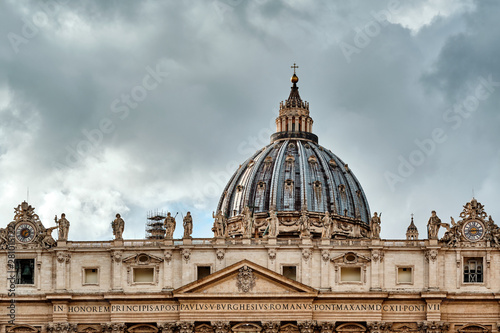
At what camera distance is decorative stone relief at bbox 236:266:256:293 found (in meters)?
130

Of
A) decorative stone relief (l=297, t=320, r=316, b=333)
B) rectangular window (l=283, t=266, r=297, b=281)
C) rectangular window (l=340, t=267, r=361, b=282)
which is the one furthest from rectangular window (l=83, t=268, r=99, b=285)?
rectangular window (l=340, t=267, r=361, b=282)

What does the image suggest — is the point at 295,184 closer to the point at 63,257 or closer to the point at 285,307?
the point at 285,307

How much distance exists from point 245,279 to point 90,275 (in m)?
15.2

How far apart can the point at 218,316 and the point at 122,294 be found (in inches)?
369

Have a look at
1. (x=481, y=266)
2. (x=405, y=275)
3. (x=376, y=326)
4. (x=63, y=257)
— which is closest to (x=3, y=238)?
(x=63, y=257)

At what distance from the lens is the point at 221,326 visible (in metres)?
129

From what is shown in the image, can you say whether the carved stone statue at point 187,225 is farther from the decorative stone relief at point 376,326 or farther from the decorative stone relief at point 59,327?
the decorative stone relief at point 376,326

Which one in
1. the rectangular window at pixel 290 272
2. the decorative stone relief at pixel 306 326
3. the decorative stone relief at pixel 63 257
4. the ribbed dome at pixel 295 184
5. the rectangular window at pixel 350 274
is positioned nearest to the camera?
the decorative stone relief at pixel 306 326

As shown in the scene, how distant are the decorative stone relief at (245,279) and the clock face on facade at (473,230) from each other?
20.8 metres

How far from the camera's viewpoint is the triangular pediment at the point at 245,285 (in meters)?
129

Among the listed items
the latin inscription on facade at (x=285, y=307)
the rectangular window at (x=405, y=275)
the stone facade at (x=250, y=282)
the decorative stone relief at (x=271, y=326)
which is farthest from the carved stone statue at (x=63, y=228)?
the rectangular window at (x=405, y=275)

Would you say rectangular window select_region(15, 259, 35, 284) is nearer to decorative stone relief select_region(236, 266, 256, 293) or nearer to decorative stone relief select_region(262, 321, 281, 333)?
decorative stone relief select_region(236, 266, 256, 293)

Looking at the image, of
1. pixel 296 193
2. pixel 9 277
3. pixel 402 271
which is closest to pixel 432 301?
pixel 402 271

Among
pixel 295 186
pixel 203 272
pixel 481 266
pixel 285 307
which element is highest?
pixel 295 186
